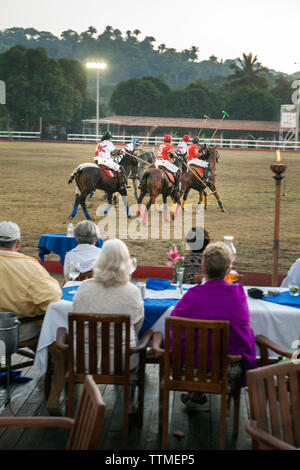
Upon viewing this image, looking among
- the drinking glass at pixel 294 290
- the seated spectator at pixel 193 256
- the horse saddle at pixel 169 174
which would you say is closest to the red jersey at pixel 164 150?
the horse saddle at pixel 169 174

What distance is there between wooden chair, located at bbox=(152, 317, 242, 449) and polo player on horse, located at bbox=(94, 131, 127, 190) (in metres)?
11.2

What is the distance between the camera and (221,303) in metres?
3.46

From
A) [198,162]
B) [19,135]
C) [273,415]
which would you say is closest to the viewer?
[273,415]

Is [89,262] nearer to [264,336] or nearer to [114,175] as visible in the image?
[264,336]

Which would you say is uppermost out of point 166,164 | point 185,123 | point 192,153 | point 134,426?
point 185,123

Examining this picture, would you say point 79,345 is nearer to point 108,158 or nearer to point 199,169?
point 108,158

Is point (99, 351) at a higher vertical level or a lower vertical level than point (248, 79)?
lower

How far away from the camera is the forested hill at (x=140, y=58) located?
174 ft

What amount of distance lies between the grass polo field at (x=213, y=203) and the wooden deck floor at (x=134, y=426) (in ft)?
19.5

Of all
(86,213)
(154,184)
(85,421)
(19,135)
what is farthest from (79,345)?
(19,135)

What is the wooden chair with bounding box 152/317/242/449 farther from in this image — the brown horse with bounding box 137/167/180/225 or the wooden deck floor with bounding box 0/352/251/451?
the brown horse with bounding box 137/167/180/225

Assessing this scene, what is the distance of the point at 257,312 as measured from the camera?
390 cm

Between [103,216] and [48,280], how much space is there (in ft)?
37.0
